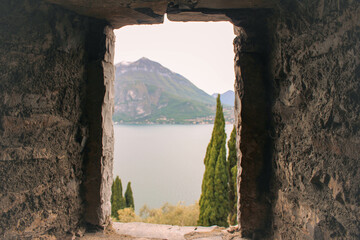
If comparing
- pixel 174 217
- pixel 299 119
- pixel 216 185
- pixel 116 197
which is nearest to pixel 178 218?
pixel 174 217

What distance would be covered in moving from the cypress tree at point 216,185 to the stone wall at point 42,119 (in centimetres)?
537

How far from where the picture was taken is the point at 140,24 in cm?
206

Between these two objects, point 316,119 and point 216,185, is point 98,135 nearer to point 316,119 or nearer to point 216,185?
point 316,119

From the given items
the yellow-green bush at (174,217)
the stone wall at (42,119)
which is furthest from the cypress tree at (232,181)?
the stone wall at (42,119)

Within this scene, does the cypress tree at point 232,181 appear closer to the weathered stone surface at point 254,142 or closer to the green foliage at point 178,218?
the green foliage at point 178,218

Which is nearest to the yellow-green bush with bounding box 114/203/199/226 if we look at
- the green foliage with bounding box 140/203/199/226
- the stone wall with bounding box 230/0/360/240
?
the green foliage with bounding box 140/203/199/226

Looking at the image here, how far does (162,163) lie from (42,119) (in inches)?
853

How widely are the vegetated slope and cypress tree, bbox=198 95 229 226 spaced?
1826cm

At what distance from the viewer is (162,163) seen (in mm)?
22906

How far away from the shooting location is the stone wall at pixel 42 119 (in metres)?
1.53

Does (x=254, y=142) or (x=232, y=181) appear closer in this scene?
(x=254, y=142)

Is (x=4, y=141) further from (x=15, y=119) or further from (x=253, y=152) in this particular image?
(x=253, y=152)

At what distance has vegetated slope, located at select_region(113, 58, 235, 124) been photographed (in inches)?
1239

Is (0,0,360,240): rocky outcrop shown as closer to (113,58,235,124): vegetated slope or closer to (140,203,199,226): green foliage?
(140,203,199,226): green foliage
